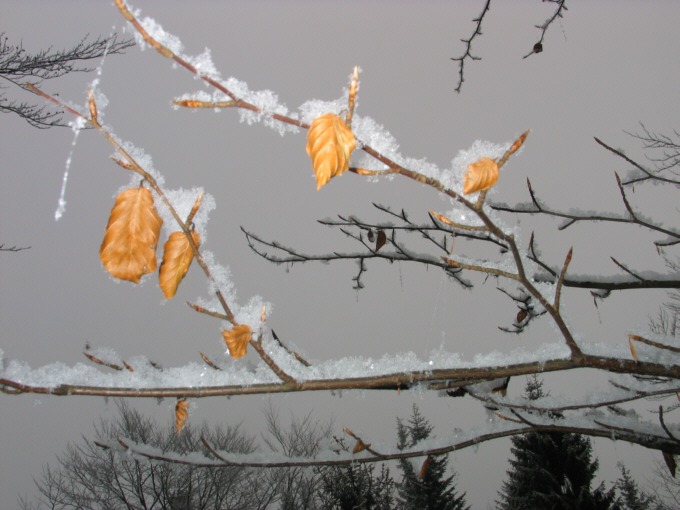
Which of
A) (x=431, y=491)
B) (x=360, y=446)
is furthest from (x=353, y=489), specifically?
(x=360, y=446)

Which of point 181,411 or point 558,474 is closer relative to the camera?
point 181,411

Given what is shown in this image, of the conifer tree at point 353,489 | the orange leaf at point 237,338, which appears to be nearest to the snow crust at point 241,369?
the orange leaf at point 237,338

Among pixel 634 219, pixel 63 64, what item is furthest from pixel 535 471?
pixel 63 64

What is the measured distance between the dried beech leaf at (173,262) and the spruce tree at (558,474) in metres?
12.7

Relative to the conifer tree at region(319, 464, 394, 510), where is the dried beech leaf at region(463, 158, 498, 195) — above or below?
above

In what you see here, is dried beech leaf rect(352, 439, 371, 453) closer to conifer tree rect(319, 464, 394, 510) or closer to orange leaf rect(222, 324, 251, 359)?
orange leaf rect(222, 324, 251, 359)

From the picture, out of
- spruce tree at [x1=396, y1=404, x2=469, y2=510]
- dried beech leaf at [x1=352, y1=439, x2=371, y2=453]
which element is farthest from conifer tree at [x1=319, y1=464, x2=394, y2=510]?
dried beech leaf at [x1=352, y1=439, x2=371, y2=453]

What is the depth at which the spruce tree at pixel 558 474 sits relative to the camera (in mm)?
10969

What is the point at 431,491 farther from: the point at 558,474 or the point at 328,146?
the point at 328,146

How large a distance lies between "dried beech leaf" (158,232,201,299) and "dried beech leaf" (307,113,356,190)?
1.27 ft

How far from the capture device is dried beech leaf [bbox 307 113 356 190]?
664mm

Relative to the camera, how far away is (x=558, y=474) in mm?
11805

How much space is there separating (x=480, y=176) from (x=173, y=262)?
0.71m

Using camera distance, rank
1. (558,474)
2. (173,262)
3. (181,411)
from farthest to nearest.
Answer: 1. (558,474)
2. (181,411)
3. (173,262)
